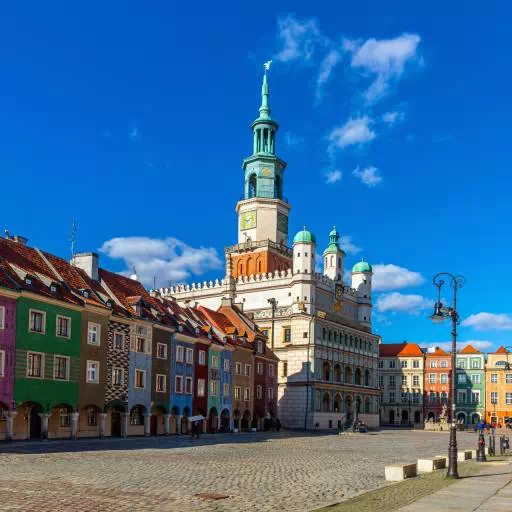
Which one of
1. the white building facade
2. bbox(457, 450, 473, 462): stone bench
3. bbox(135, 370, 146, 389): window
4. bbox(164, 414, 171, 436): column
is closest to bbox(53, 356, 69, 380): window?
bbox(135, 370, 146, 389): window

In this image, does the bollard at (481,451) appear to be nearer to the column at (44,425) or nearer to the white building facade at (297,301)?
the column at (44,425)

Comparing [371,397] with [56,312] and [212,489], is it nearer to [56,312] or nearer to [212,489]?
[56,312]

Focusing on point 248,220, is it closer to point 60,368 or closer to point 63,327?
point 63,327

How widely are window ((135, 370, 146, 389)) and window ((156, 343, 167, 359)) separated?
7.98ft

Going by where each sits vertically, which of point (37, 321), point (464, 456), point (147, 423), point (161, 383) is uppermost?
point (37, 321)

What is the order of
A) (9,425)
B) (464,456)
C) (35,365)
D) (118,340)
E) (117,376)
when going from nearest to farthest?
(464,456)
(9,425)
(35,365)
(117,376)
(118,340)

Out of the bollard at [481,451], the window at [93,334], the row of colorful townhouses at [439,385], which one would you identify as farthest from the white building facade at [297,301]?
the bollard at [481,451]

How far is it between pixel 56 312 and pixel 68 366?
3580 millimetres

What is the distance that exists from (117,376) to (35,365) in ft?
29.1

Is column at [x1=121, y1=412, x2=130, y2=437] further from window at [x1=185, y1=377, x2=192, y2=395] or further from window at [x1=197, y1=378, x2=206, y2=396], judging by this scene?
window at [x1=197, y1=378, x2=206, y2=396]

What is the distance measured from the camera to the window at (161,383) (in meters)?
58.3

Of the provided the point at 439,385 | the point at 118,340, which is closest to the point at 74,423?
the point at 118,340

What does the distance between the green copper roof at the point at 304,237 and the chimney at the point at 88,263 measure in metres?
45.7

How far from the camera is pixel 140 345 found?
56.4m
